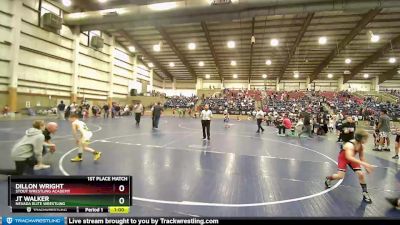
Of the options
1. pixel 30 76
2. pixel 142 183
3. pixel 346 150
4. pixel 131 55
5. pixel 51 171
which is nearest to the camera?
pixel 346 150

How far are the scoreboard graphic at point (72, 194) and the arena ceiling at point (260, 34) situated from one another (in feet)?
68.4

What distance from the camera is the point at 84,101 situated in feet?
105

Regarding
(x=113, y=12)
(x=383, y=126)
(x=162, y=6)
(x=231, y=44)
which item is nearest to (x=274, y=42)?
(x=231, y=44)

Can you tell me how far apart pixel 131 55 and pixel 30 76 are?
19086 millimetres

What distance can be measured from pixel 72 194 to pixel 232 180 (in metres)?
3.75

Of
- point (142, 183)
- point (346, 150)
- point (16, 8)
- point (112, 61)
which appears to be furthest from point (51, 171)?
point (112, 61)

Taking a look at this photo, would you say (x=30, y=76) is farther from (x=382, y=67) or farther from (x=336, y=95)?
(x=382, y=67)

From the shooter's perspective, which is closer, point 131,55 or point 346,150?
point 346,150

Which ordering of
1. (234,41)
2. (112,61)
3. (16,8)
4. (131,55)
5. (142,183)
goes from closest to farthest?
(142,183) < (16,8) < (234,41) < (112,61) < (131,55)

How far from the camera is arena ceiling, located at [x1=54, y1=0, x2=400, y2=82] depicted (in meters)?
21.6

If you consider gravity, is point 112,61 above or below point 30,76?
above

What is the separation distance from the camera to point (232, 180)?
574 cm

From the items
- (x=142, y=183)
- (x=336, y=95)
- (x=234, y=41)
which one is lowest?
(x=142, y=183)

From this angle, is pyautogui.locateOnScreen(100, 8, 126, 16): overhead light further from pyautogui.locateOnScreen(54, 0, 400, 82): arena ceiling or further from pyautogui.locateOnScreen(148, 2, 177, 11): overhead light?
pyautogui.locateOnScreen(148, 2, 177, 11): overhead light
